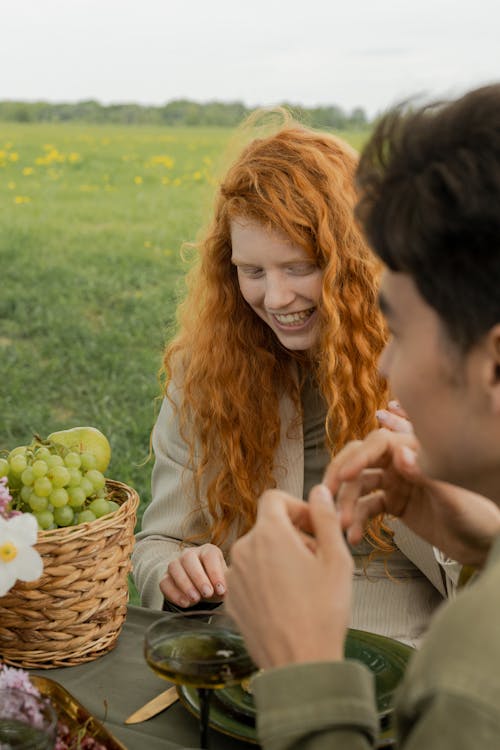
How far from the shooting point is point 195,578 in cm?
202

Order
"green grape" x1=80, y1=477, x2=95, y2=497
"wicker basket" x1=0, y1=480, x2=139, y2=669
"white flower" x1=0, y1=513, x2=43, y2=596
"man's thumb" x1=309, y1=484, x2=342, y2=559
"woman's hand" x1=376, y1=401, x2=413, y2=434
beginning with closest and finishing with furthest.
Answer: "man's thumb" x1=309, y1=484, x2=342, y2=559
"white flower" x1=0, y1=513, x2=43, y2=596
"wicker basket" x1=0, y1=480, x2=139, y2=669
"green grape" x1=80, y1=477, x2=95, y2=497
"woman's hand" x1=376, y1=401, x2=413, y2=434

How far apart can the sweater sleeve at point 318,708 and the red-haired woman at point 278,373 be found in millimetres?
1123

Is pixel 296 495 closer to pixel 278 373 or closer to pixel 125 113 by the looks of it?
pixel 278 373

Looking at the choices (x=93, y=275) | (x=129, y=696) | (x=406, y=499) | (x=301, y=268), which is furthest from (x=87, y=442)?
(x=93, y=275)

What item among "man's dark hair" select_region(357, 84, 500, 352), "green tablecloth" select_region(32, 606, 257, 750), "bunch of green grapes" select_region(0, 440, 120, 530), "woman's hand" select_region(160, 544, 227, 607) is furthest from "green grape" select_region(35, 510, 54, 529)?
"man's dark hair" select_region(357, 84, 500, 352)

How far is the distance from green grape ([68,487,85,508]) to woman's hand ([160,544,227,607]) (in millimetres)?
410

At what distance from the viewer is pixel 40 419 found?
546 centimetres

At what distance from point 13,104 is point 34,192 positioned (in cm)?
468

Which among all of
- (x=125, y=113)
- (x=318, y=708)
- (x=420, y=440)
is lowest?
(x=125, y=113)

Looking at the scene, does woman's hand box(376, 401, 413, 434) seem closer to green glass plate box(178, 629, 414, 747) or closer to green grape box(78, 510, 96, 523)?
green glass plate box(178, 629, 414, 747)

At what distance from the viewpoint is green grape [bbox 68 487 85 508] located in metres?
1.68

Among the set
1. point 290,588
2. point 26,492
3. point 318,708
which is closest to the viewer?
point 318,708

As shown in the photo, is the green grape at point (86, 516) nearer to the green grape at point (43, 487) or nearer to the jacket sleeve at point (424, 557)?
the green grape at point (43, 487)

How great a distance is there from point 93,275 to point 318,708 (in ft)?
22.8
